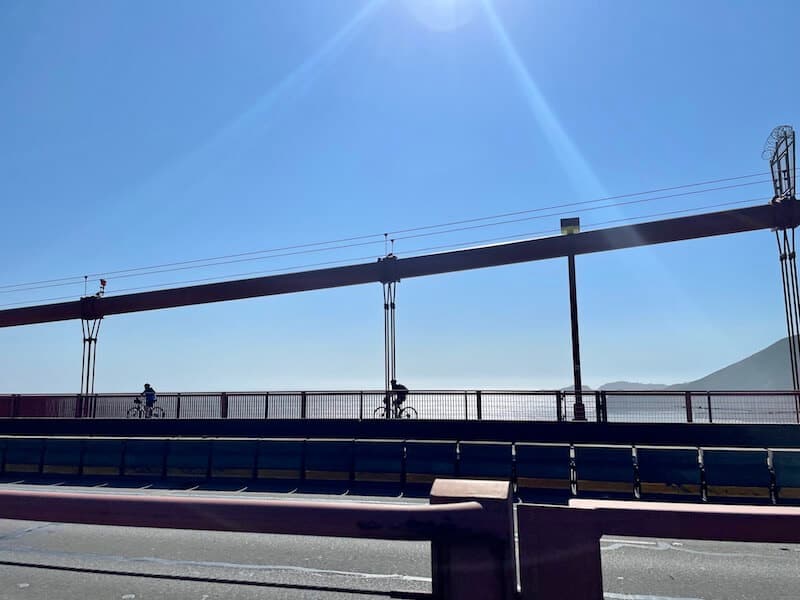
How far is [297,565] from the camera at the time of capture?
6.31 m

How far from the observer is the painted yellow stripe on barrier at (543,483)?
1261cm

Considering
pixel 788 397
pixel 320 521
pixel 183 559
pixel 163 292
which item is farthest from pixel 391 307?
pixel 320 521

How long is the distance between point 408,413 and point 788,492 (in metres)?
10.8

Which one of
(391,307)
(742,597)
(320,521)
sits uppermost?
(391,307)

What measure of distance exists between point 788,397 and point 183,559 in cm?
1631

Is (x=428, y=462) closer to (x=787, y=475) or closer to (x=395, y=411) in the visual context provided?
(x=395, y=411)

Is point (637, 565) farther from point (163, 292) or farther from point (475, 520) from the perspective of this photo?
point (163, 292)

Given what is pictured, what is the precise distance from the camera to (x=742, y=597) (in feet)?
18.1

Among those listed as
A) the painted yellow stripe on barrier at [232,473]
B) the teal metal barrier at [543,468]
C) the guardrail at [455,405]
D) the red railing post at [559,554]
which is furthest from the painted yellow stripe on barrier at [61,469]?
the red railing post at [559,554]

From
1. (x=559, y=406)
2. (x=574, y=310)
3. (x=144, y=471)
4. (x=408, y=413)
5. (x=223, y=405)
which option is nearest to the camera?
(x=144, y=471)

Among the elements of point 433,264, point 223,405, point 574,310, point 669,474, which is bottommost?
point 669,474

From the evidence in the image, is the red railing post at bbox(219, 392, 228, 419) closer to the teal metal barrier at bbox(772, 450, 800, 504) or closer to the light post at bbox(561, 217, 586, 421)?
the light post at bbox(561, 217, 586, 421)

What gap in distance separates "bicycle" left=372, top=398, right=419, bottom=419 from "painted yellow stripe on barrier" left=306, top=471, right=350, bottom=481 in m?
4.73

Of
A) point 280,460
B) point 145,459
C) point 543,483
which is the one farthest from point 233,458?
point 543,483
